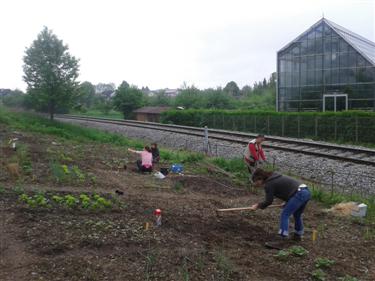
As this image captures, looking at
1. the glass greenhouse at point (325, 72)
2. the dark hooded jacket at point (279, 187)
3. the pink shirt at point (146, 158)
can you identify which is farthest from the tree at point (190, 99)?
the dark hooded jacket at point (279, 187)

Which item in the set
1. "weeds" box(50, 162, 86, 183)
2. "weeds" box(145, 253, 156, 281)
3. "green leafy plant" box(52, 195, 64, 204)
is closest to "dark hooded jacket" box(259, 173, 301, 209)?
"weeds" box(145, 253, 156, 281)

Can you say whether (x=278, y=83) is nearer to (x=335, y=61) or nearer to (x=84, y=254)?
(x=335, y=61)

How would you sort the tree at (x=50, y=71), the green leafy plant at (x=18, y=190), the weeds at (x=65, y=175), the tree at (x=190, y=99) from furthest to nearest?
the tree at (x=190, y=99) → the tree at (x=50, y=71) → the weeds at (x=65, y=175) → the green leafy plant at (x=18, y=190)

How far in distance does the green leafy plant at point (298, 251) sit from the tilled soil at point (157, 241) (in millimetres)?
99

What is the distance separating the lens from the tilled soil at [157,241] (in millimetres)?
5348

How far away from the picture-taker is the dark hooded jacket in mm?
7422

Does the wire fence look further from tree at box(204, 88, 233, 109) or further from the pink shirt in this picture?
tree at box(204, 88, 233, 109)

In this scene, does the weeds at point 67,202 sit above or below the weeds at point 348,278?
above

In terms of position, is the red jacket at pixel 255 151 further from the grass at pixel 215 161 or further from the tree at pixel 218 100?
the tree at pixel 218 100

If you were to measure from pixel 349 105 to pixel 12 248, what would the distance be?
3191cm

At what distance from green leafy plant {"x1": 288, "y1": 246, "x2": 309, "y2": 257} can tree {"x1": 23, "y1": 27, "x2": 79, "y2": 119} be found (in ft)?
99.9

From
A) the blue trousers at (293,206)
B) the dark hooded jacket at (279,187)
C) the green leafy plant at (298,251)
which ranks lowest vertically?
the green leafy plant at (298,251)

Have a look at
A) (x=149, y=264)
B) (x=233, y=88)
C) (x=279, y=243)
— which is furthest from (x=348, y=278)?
(x=233, y=88)

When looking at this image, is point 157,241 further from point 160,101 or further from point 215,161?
point 160,101
